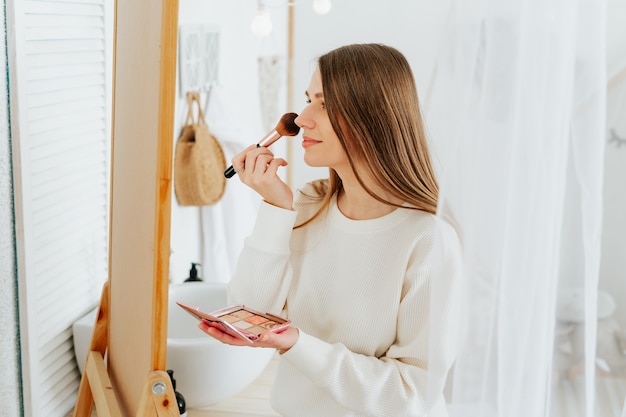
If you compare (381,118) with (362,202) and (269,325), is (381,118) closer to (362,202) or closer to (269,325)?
(362,202)

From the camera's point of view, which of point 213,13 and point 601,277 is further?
point 213,13

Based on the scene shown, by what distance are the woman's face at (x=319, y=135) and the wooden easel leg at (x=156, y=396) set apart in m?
0.41

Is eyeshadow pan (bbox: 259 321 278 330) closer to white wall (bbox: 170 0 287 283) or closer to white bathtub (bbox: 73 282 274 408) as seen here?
white bathtub (bbox: 73 282 274 408)

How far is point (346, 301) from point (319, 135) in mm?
282

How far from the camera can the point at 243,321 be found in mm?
1142

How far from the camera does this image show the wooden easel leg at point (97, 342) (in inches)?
58.9

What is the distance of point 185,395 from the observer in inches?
69.4

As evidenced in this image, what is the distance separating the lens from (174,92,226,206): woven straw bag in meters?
2.27

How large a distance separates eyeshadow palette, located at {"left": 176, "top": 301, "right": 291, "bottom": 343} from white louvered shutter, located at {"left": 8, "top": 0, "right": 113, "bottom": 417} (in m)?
0.57

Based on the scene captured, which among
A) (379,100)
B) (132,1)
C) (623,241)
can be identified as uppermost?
(132,1)

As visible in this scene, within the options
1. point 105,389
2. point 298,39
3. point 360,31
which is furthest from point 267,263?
point 298,39

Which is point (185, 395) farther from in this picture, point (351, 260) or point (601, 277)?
point (601, 277)

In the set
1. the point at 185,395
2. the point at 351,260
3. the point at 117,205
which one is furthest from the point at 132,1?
the point at 185,395

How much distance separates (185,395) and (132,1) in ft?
3.11
